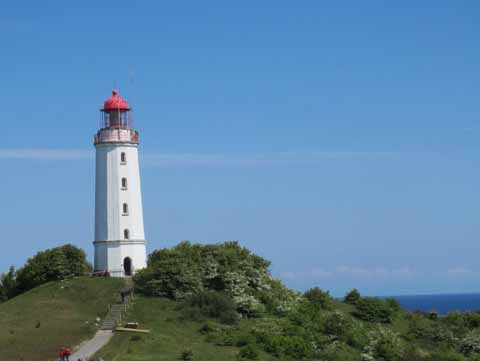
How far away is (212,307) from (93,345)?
9436mm

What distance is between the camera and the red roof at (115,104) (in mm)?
69500

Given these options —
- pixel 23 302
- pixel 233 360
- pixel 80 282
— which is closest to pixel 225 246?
pixel 80 282

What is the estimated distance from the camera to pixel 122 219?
6819 centimetres

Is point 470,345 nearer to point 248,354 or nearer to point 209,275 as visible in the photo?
point 209,275

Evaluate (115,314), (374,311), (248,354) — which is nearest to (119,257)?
(115,314)

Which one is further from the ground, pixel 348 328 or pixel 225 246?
pixel 225 246

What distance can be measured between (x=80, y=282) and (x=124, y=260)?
4.55 metres

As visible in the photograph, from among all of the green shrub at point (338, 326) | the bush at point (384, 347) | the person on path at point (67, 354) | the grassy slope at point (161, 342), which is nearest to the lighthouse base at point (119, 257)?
the grassy slope at point (161, 342)

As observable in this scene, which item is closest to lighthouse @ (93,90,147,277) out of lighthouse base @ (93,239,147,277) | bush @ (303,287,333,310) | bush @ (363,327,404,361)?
lighthouse base @ (93,239,147,277)

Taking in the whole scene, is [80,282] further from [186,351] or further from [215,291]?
[186,351]

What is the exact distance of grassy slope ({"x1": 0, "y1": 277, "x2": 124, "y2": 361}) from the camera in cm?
5038

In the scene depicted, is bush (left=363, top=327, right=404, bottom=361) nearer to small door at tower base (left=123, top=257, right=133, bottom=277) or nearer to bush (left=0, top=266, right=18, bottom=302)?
small door at tower base (left=123, top=257, right=133, bottom=277)

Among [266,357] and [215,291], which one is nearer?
[266,357]

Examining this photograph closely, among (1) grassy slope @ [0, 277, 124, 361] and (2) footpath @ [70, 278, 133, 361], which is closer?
(2) footpath @ [70, 278, 133, 361]
